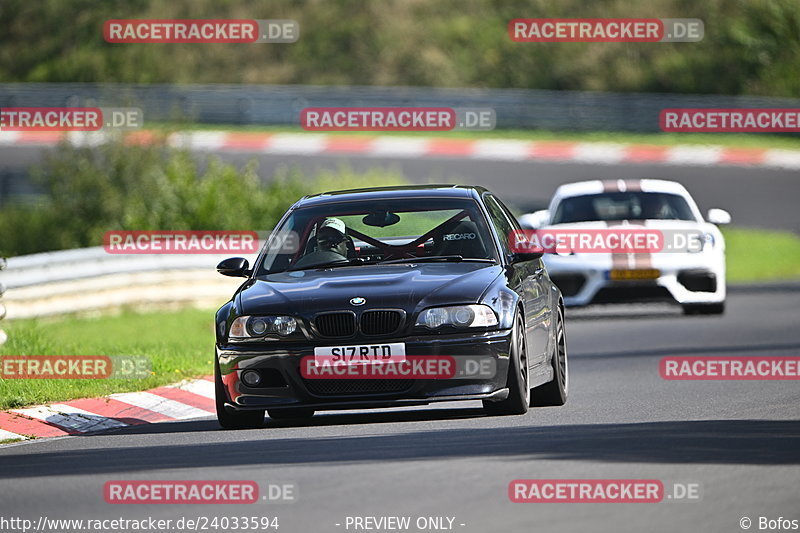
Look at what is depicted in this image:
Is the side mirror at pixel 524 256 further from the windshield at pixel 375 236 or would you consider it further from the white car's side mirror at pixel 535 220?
the white car's side mirror at pixel 535 220

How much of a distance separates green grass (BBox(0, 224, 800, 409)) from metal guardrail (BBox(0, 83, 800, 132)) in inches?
580

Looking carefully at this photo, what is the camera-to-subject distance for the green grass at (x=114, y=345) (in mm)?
12984

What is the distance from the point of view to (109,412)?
1224 centimetres

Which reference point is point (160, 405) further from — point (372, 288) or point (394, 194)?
point (372, 288)

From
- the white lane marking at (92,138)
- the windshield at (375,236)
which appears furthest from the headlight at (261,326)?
the white lane marking at (92,138)

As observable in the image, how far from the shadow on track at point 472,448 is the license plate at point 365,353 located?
1.45 ft

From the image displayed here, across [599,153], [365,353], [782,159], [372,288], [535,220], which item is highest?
[599,153]

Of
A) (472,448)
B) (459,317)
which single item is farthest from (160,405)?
(472,448)

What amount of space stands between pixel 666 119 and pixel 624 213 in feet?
58.9

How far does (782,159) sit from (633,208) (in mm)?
18140

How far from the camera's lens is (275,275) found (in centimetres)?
1128

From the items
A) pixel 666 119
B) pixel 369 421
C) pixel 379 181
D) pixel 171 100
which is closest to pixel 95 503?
pixel 369 421

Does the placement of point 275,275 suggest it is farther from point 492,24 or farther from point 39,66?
point 492,24

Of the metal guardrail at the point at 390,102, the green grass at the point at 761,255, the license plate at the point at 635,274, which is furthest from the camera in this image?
the metal guardrail at the point at 390,102
